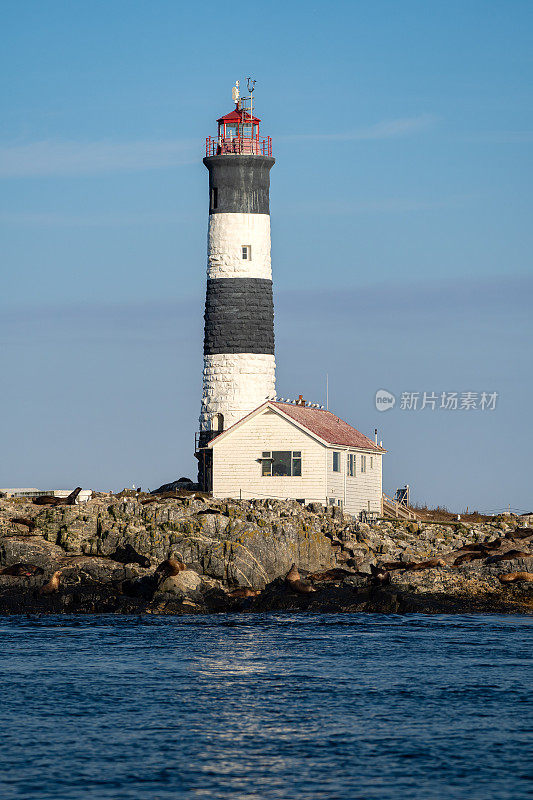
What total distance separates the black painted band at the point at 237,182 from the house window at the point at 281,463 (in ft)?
36.3

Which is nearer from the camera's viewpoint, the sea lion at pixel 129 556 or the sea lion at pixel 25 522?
the sea lion at pixel 129 556

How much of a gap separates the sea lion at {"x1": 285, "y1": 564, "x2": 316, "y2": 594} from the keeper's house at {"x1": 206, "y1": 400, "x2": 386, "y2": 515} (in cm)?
1034

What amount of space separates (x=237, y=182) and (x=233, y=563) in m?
20.4

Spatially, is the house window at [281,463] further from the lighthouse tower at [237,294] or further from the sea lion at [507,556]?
the sea lion at [507,556]

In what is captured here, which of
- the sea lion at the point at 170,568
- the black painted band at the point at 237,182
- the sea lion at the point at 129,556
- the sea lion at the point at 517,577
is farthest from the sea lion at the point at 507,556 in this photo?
the black painted band at the point at 237,182

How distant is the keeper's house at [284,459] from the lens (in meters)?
45.1

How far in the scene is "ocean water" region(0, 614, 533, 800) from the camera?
52.0ft

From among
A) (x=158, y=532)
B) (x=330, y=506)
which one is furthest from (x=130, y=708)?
(x=330, y=506)

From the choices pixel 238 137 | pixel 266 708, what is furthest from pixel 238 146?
pixel 266 708

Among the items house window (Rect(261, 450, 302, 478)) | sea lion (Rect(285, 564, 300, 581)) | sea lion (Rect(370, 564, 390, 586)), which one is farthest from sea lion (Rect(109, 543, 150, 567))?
house window (Rect(261, 450, 302, 478))

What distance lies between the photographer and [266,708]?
20.5 m

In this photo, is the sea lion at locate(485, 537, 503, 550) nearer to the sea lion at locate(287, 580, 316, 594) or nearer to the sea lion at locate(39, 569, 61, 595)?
the sea lion at locate(287, 580, 316, 594)

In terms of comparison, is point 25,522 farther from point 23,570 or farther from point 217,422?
point 217,422

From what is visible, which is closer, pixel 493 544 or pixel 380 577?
pixel 380 577
